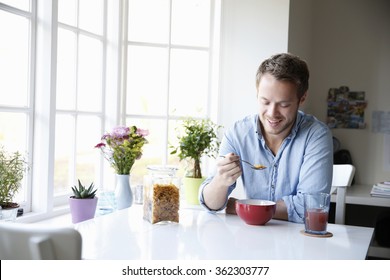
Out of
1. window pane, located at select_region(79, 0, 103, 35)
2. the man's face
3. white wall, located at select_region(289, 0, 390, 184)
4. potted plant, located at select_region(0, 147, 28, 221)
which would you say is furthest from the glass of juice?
white wall, located at select_region(289, 0, 390, 184)

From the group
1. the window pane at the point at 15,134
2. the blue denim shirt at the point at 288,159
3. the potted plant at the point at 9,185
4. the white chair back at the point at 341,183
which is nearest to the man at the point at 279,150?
the blue denim shirt at the point at 288,159

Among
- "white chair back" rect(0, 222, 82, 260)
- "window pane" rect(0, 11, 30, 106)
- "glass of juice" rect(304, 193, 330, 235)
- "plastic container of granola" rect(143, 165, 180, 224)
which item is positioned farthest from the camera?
"window pane" rect(0, 11, 30, 106)

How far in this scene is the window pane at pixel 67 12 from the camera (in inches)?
94.2

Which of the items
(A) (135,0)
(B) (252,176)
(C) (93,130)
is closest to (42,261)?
(B) (252,176)

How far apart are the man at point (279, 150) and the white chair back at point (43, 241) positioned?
0.82 m

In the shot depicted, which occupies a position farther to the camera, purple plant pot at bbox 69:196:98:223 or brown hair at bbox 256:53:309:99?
purple plant pot at bbox 69:196:98:223

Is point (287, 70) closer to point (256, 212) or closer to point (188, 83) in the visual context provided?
point (256, 212)

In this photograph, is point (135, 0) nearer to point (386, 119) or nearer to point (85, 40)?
point (85, 40)

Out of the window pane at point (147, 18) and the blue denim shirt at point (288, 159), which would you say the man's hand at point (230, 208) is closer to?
the blue denim shirt at point (288, 159)

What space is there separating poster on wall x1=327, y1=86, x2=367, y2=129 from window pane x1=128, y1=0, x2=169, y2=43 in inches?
54.5

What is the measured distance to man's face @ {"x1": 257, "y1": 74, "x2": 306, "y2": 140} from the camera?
5.62ft

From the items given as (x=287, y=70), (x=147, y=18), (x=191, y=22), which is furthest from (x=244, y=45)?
(x=287, y=70)

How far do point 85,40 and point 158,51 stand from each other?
51 cm

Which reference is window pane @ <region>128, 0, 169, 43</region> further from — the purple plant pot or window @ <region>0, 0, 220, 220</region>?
the purple plant pot
